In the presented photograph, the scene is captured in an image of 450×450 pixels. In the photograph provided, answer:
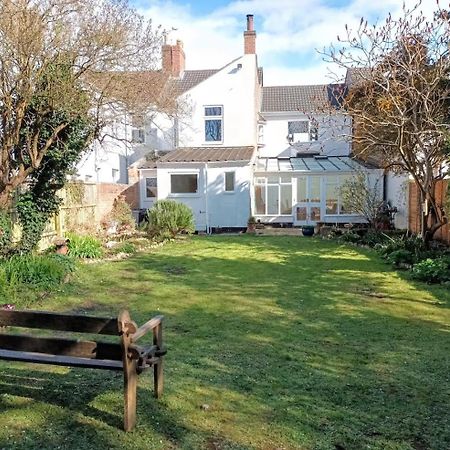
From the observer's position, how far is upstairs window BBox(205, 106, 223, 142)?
24.0 m

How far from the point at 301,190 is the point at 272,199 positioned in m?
1.54

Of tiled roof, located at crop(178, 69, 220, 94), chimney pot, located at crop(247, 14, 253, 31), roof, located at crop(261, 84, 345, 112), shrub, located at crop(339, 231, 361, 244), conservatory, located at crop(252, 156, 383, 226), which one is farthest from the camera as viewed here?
roof, located at crop(261, 84, 345, 112)

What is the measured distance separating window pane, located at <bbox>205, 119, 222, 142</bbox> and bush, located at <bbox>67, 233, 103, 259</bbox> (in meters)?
12.9

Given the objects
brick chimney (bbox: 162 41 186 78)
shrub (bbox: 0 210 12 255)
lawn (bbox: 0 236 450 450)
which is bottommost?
lawn (bbox: 0 236 450 450)

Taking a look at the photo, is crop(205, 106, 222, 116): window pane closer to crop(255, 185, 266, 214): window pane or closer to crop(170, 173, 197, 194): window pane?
crop(170, 173, 197, 194): window pane

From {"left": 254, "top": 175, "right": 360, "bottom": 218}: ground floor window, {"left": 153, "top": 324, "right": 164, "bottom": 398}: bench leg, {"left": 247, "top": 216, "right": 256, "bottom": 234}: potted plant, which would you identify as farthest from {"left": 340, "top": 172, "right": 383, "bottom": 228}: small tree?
{"left": 153, "top": 324, "right": 164, "bottom": 398}: bench leg

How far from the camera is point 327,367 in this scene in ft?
15.8

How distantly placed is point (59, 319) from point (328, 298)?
5.42 m

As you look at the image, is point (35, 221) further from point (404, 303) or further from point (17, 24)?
point (404, 303)

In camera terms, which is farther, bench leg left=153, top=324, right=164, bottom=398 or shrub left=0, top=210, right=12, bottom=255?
shrub left=0, top=210, right=12, bottom=255

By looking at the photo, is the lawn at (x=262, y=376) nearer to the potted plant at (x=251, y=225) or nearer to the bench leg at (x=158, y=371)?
the bench leg at (x=158, y=371)

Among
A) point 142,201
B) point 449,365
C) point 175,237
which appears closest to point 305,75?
point 142,201

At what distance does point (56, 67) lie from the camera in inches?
374

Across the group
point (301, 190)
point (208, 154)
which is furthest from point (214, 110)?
point (301, 190)
